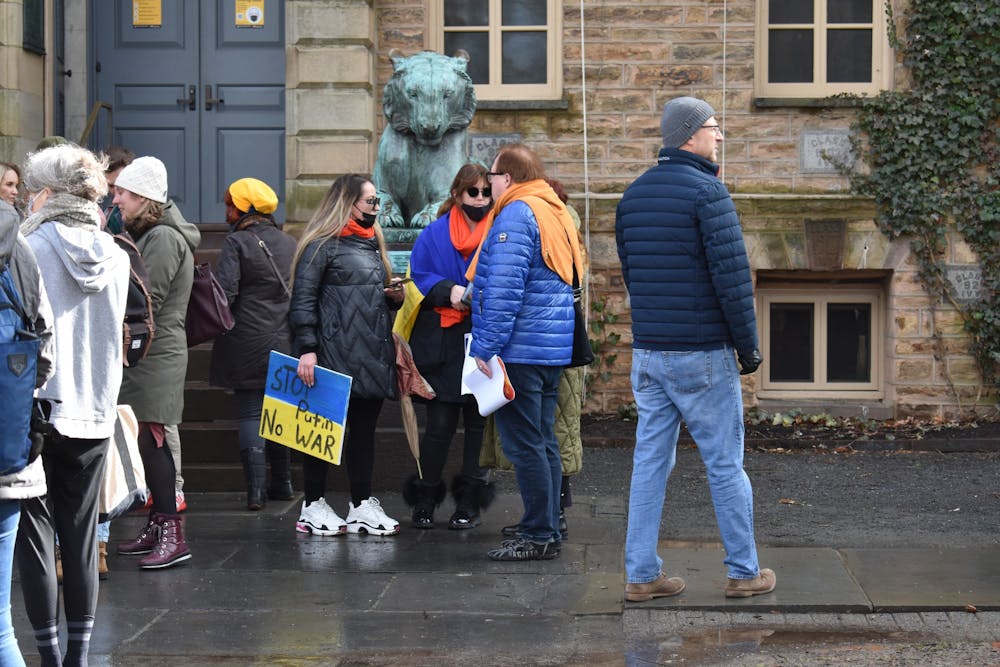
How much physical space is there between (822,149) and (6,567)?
9.25 m

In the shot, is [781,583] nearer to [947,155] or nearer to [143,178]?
[143,178]

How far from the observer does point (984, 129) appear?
1209 centimetres

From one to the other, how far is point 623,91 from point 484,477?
530cm

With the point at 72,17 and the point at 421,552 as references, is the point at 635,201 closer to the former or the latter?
the point at 421,552

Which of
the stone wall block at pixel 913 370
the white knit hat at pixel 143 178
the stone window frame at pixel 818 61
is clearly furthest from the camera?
the stone window frame at pixel 818 61

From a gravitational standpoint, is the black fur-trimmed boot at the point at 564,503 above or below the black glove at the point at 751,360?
below

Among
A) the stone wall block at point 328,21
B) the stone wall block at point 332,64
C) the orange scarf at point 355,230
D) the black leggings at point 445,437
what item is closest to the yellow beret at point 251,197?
the orange scarf at point 355,230

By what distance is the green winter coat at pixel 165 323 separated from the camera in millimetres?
7141

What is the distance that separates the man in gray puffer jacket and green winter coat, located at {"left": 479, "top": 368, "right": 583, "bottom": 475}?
1.50 meters

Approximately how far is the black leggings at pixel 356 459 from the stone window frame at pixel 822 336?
5.42 metres

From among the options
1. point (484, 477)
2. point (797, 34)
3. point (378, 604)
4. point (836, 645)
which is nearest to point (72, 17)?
point (797, 34)

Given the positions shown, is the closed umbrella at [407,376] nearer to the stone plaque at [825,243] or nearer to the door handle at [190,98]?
the stone plaque at [825,243]

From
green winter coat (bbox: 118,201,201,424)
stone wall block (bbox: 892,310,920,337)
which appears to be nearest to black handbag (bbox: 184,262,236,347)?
green winter coat (bbox: 118,201,201,424)

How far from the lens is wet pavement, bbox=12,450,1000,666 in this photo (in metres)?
5.68
